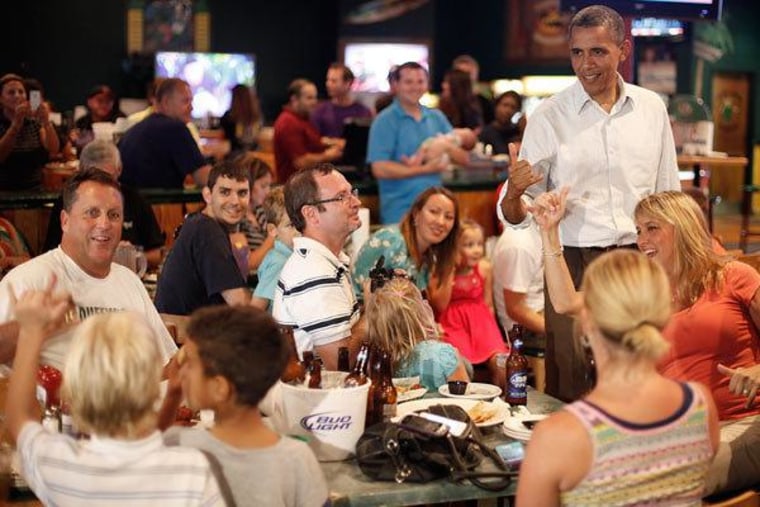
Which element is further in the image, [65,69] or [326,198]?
[65,69]

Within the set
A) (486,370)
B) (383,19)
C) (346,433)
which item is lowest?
(486,370)

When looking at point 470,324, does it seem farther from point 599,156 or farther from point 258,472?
point 258,472

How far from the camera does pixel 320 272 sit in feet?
12.6

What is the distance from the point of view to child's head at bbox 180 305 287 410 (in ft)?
8.33

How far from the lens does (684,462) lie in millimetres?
2604

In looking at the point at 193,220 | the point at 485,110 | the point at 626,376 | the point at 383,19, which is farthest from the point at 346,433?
the point at 383,19

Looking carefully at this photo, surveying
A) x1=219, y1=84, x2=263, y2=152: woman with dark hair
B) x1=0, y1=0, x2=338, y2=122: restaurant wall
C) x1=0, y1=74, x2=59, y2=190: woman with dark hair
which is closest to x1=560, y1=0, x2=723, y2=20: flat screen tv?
x1=0, y1=74, x2=59, y2=190: woman with dark hair

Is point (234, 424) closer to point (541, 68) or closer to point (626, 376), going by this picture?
point (626, 376)

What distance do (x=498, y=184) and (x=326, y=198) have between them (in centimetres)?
419

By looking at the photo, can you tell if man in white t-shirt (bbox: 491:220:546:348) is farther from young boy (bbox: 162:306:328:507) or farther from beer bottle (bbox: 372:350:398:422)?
young boy (bbox: 162:306:328:507)

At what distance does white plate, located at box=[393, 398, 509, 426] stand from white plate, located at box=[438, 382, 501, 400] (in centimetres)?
4

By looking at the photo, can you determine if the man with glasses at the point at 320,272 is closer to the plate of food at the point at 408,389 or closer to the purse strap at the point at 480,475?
the plate of food at the point at 408,389

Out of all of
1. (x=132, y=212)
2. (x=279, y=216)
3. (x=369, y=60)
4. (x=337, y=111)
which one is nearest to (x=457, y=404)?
(x=279, y=216)

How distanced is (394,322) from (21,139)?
A: 462cm
